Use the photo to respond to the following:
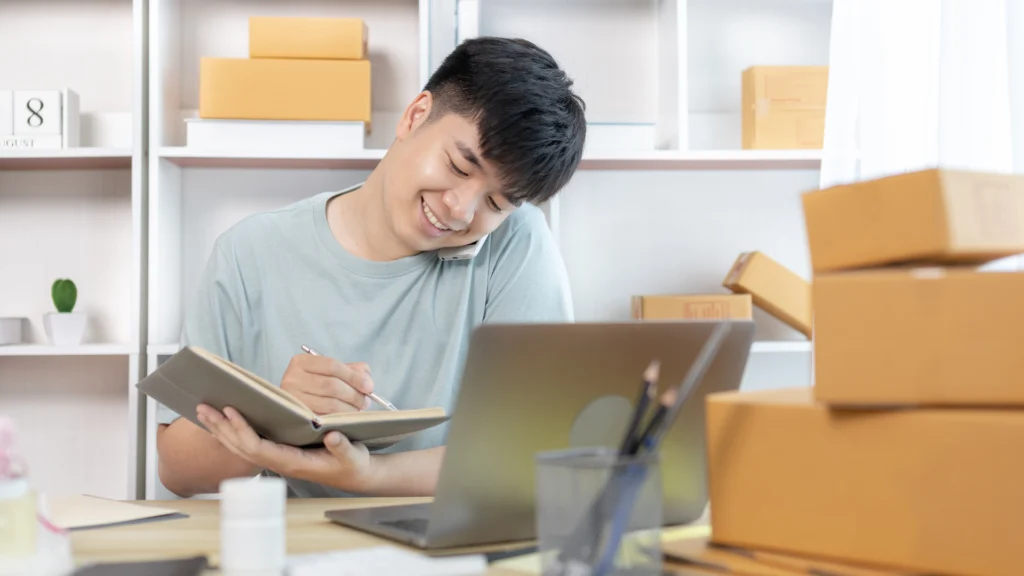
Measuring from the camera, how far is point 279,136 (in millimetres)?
2084

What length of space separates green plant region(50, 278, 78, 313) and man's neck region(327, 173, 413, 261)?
0.86 meters

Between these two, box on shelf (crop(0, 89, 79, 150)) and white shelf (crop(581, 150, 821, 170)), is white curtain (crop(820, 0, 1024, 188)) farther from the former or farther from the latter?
box on shelf (crop(0, 89, 79, 150))

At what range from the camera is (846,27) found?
178cm

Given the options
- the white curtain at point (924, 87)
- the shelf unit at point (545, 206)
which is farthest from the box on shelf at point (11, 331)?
the white curtain at point (924, 87)

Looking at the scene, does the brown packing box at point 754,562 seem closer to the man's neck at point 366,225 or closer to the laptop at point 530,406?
the laptop at point 530,406

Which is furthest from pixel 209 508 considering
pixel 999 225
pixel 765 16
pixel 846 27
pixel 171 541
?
pixel 765 16

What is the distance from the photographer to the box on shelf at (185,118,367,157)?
2.08 metres

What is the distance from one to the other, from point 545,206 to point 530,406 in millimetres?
1451

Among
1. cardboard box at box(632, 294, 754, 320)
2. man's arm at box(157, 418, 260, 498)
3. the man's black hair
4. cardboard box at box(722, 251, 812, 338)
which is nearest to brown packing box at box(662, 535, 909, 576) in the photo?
the man's black hair

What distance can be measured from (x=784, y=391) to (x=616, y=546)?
268mm

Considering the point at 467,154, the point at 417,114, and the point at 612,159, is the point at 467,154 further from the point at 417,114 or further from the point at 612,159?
the point at 612,159

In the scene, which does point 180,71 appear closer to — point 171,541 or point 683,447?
point 171,541

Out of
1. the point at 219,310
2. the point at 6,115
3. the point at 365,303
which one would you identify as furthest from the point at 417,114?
the point at 6,115

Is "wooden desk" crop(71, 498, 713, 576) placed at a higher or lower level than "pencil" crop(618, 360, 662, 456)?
lower
